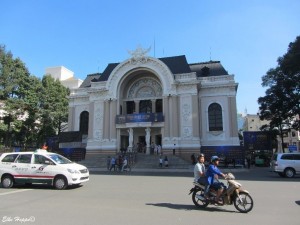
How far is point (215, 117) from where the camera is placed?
3747cm

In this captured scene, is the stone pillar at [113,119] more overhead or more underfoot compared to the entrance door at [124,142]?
more overhead

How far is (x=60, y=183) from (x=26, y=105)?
106ft

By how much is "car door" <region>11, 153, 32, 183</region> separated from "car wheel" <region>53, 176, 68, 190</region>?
1371 millimetres

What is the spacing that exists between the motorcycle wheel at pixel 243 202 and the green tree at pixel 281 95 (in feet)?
90.2

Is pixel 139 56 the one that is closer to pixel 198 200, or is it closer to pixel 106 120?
pixel 106 120

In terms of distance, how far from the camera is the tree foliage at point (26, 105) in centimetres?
4038

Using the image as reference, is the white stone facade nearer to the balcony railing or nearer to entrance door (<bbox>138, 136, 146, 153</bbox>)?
the balcony railing

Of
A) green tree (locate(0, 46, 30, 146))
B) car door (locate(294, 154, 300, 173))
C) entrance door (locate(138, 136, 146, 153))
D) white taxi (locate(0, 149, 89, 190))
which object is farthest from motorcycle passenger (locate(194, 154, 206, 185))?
green tree (locate(0, 46, 30, 146))

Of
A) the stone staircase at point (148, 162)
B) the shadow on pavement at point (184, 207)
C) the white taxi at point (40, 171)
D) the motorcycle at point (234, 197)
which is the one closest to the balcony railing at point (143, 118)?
the stone staircase at point (148, 162)

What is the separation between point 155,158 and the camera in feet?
105

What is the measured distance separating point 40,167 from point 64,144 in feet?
91.6

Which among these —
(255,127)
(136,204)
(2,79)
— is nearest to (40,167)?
(136,204)

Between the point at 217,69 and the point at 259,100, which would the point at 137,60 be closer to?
the point at 217,69

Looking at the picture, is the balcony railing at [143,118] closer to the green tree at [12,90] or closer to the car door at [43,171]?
the green tree at [12,90]
